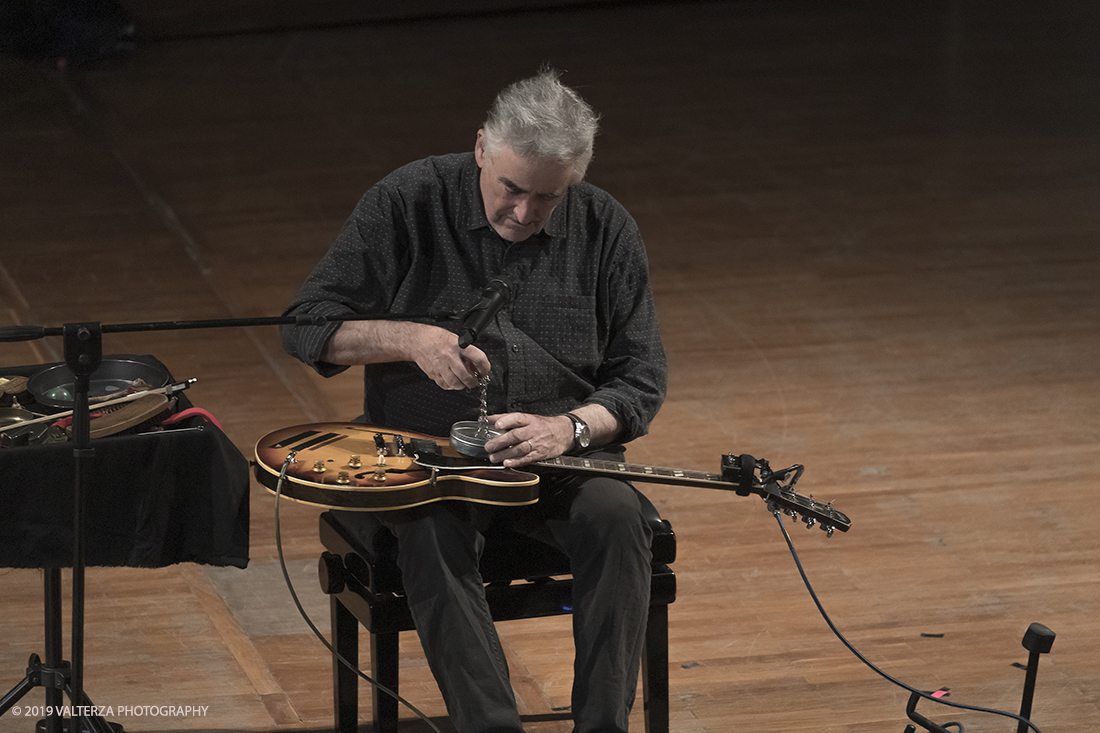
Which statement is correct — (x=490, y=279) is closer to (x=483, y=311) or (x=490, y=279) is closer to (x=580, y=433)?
(x=580, y=433)

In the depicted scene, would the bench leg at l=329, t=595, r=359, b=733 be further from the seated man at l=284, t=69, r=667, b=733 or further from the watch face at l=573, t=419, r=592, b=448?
the watch face at l=573, t=419, r=592, b=448

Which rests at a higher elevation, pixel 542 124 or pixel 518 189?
pixel 542 124

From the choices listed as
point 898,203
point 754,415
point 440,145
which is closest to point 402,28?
point 440,145

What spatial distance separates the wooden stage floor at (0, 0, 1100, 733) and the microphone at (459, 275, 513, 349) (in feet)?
3.04

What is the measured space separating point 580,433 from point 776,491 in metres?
0.34

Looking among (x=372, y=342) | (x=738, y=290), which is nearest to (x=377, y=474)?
(x=372, y=342)

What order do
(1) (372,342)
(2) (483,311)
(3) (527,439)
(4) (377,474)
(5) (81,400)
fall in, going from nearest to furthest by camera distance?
(5) (81,400), (2) (483,311), (4) (377,474), (3) (527,439), (1) (372,342)

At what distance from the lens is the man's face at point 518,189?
7.71 feet

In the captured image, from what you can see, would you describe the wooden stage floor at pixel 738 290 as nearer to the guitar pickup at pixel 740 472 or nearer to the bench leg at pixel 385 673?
the bench leg at pixel 385 673

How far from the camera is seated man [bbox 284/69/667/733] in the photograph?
2.21 metres

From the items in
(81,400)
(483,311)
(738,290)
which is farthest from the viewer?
(738,290)

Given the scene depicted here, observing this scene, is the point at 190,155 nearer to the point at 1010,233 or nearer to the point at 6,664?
the point at 1010,233

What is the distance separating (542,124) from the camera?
232 centimetres

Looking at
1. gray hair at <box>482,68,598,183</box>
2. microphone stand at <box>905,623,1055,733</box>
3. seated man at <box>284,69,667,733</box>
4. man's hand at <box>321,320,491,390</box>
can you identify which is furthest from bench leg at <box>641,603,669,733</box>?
gray hair at <box>482,68,598,183</box>
